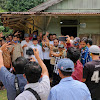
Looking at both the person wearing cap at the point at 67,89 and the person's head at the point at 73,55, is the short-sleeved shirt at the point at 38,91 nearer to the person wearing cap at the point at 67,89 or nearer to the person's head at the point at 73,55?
the person wearing cap at the point at 67,89

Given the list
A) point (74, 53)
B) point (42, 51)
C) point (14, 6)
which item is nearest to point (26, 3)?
point (14, 6)

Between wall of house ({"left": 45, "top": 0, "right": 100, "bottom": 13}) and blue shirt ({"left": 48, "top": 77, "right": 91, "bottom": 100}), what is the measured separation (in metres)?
8.26

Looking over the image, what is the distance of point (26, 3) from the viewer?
18516mm

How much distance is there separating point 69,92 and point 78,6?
8654 millimetres

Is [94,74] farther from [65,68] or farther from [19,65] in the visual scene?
[19,65]

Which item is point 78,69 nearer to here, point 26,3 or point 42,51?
point 42,51

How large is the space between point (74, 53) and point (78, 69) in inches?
14.6

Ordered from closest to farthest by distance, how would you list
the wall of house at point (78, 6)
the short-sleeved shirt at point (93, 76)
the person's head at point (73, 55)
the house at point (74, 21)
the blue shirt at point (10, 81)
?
the blue shirt at point (10, 81), the short-sleeved shirt at point (93, 76), the person's head at point (73, 55), the house at point (74, 21), the wall of house at point (78, 6)

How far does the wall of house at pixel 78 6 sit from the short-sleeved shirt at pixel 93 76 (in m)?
7.17

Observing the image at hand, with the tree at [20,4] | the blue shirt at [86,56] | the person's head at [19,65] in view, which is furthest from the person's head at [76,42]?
the tree at [20,4]

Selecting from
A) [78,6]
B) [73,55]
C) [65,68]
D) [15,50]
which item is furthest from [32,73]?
[78,6]

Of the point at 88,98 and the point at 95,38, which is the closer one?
the point at 88,98

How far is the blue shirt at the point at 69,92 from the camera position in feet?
6.24

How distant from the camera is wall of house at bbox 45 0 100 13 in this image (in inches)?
381
